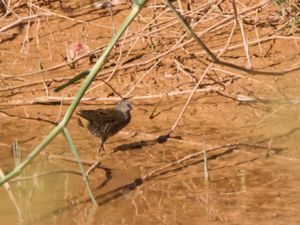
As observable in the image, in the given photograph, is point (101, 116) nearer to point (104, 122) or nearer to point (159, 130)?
point (104, 122)

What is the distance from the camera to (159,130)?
4711 millimetres

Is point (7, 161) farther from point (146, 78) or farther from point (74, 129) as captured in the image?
point (146, 78)

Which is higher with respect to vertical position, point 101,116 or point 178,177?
point 101,116

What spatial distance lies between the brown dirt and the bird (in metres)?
0.12

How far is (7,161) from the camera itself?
423 centimetres

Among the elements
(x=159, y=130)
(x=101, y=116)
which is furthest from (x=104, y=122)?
(x=159, y=130)

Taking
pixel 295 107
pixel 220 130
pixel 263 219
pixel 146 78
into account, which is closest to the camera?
pixel 263 219

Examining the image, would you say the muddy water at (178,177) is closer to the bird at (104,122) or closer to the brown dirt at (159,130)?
the brown dirt at (159,130)

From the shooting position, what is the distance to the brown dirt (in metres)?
3.50

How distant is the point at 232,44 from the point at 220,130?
1.62 meters

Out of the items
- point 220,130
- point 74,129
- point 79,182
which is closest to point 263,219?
point 79,182

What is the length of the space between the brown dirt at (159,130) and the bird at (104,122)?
0.12 metres

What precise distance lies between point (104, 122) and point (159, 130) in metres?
0.56

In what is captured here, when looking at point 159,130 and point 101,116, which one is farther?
point 159,130
